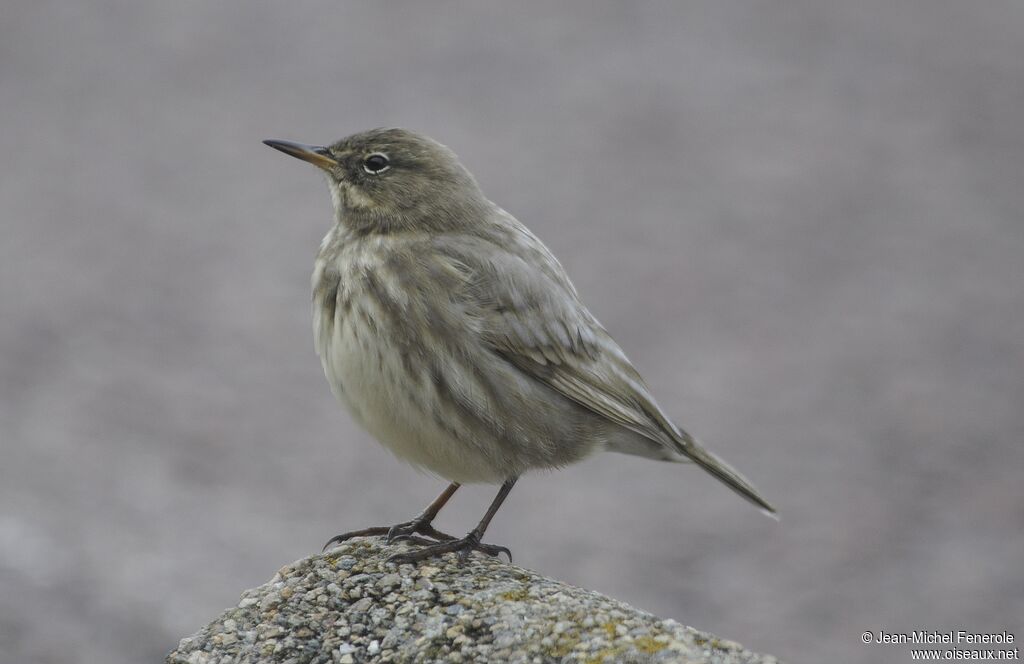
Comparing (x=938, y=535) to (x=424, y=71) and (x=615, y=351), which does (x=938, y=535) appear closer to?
(x=615, y=351)

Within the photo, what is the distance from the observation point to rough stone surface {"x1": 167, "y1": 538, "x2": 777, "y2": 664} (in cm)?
550

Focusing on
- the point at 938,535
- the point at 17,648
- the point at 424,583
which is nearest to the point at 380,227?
the point at 424,583

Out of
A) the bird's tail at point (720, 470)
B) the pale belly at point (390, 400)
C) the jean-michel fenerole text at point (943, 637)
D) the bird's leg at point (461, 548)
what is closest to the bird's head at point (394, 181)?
the pale belly at point (390, 400)

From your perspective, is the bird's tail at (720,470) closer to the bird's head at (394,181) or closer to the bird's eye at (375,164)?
the bird's head at (394,181)

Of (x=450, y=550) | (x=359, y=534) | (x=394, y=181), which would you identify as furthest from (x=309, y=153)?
(x=450, y=550)

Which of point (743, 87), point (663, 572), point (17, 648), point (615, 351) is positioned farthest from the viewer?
point (743, 87)

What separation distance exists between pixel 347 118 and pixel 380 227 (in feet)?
31.3

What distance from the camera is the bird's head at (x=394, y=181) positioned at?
7359 mm

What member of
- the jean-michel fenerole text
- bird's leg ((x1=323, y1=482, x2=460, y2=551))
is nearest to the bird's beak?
bird's leg ((x1=323, y1=482, x2=460, y2=551))

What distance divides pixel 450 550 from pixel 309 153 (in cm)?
223

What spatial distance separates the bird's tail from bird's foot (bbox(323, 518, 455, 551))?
1.30 m

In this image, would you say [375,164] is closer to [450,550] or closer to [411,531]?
[411,531]

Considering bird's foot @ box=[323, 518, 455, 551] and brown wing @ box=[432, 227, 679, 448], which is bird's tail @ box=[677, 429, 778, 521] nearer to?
brown wing @ box=[432, 227, 679, 448]

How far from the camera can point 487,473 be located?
22.9ft
